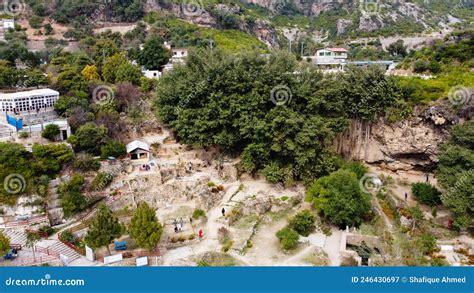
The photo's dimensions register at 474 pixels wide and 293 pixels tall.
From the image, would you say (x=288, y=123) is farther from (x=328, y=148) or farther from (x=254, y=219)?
(x=254, y=219)

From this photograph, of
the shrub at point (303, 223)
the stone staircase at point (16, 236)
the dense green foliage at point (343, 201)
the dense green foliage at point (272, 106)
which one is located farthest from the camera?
the dense green foliage at point (272, 106)

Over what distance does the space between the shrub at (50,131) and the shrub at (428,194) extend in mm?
24349

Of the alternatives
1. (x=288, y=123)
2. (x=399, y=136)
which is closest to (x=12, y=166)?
(x=288, y=123)

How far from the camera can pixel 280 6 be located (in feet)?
313

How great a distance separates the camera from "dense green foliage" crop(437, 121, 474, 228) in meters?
21.7

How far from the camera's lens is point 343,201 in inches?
854

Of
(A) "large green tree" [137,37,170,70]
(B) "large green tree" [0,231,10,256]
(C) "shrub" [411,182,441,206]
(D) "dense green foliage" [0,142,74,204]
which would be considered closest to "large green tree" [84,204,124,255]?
A: (B) "large green tree" [0,231,10,256]

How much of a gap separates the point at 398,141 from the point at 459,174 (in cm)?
764

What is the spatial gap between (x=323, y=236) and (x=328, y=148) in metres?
7.73

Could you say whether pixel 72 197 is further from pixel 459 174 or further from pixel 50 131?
pixel 459 174

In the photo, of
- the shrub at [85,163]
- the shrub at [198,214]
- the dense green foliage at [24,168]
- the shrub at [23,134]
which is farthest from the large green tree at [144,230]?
the shrub at [23,134]

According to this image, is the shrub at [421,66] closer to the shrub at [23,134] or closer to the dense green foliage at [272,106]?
the dense green foliage at [272,106]

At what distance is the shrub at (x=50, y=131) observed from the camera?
24.8 meters

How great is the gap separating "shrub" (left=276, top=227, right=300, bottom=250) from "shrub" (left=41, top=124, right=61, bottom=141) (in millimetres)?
15630
